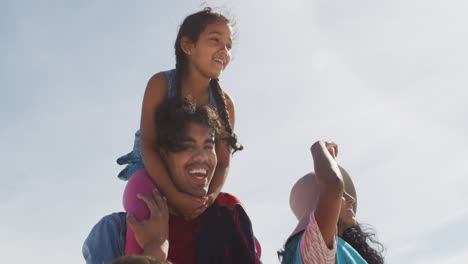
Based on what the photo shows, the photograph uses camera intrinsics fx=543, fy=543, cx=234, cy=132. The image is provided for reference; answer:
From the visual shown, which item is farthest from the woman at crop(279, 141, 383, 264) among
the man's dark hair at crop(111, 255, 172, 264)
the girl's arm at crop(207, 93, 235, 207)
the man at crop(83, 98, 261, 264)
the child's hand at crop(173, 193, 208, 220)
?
the man's dark hair at crop(111, 255, 172, 264)

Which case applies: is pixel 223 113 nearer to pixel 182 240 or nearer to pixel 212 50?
pixel 212 50

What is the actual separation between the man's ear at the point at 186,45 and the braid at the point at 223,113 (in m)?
0.36

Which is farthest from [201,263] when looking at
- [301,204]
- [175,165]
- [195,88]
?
[301,204]

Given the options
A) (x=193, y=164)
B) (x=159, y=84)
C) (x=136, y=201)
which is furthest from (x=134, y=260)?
(x=159, y=84)

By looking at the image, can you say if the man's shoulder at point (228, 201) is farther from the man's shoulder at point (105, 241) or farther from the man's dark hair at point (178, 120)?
the man's shoulder at point (105, 241)

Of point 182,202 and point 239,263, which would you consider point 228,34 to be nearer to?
point 182,202

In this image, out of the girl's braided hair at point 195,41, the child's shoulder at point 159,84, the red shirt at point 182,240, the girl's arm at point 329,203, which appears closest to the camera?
the red shirt at point 182,240

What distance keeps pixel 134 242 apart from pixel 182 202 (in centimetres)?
50

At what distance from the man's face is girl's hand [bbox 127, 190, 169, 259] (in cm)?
36

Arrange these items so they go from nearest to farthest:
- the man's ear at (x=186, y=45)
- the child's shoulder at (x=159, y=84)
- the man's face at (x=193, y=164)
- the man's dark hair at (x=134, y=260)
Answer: the man's dark hair at (x=134, y=260)
the man's face at (x=193, y=164)
the child's shoulder at (x=159, y=84)
the man's ear at (x=186, y=45)

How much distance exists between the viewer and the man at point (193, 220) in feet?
13.1

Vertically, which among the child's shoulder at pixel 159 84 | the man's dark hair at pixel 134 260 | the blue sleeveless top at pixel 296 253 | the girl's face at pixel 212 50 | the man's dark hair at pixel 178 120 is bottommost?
the man's dark hair at pixel 134 260

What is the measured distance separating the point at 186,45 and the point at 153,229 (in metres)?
2.03

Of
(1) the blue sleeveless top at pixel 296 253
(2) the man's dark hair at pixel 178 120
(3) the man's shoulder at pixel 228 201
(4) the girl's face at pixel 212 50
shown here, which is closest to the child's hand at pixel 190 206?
(3) the man's shoulder at pixel 228 201
